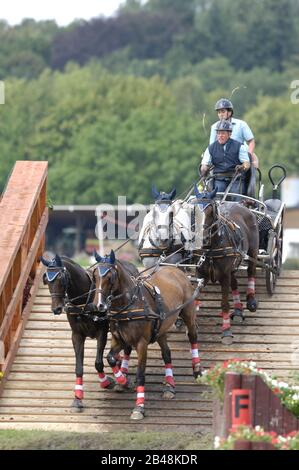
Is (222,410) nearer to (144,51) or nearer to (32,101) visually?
(32,101)

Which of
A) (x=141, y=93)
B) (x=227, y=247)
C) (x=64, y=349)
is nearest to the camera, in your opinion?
(x=64, y=349)

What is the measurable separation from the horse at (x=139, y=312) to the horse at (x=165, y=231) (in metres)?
0.68

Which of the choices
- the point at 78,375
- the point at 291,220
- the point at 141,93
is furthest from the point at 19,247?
the point at 141,93

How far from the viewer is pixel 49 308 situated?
835 inches

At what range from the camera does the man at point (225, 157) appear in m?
21.7

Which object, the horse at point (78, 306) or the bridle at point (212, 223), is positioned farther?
the bridle at point (212, 223)

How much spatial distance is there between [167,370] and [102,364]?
80 centimetres

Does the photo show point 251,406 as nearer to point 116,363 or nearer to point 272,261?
point 116,363

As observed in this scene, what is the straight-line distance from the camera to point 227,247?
67.2 feet

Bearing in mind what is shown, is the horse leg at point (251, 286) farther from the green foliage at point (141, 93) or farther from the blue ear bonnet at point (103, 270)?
the green foliage at point (141, 93)

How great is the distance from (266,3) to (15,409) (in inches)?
4957

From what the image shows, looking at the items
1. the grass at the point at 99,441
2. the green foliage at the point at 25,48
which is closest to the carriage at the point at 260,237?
the grass at the point at 99,441

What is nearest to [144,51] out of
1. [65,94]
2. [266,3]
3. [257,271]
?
[266,3]

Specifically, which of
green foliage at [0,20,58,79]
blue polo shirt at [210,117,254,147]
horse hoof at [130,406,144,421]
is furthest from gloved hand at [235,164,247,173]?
green foliage at [0,20,58,79]
